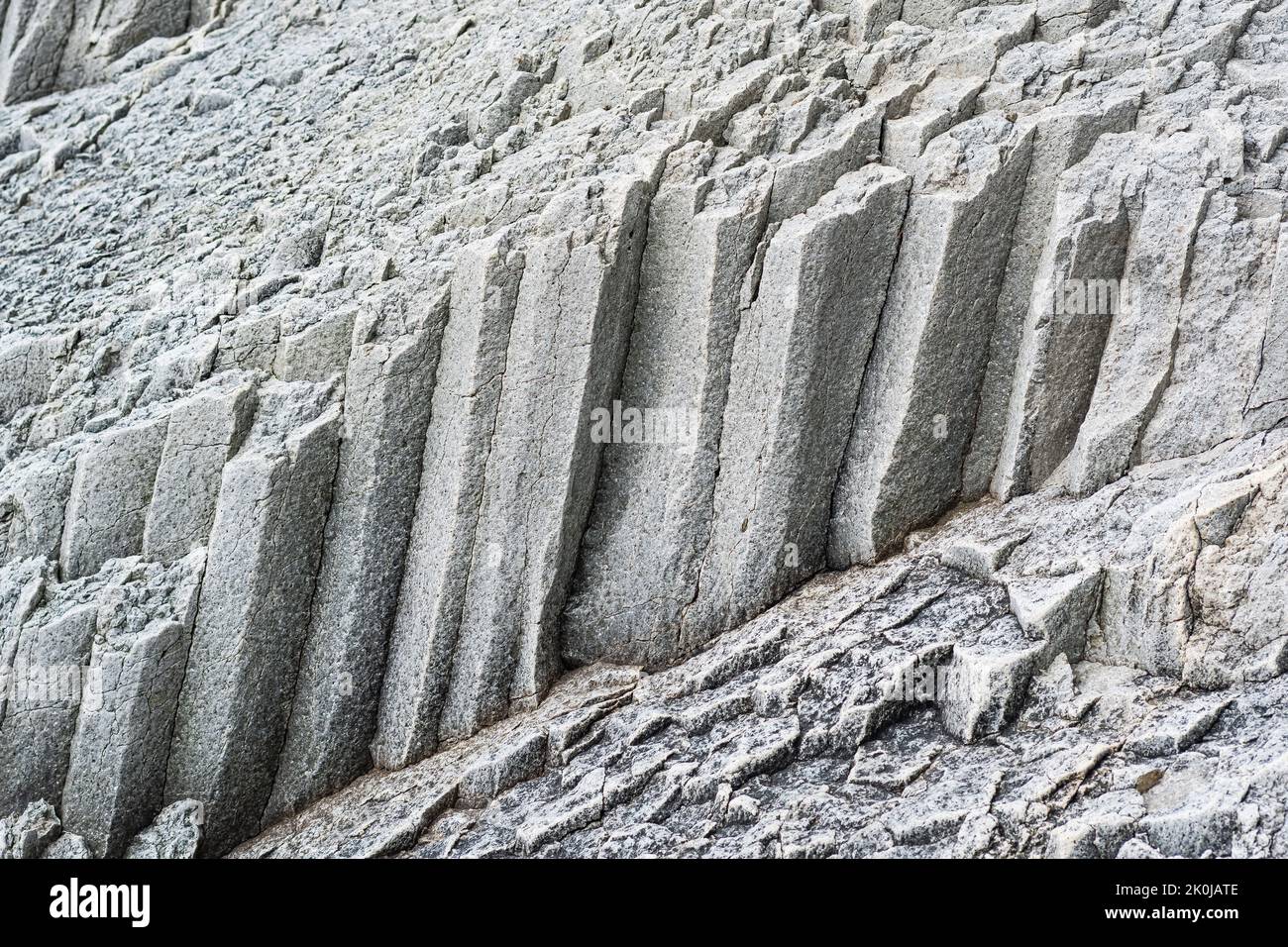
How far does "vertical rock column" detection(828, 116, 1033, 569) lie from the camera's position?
14.4m

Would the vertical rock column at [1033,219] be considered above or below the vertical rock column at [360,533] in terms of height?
above

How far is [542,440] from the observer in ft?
46.9

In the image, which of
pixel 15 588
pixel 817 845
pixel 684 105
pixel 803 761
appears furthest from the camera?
pixel 684 105

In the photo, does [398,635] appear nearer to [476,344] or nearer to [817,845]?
[476,344]

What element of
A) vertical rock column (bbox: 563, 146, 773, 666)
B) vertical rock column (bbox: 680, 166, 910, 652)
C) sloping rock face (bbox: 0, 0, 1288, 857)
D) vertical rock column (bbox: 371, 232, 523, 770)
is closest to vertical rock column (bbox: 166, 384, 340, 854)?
sloping rock face (bbox: 0, 0, 1288, 857)

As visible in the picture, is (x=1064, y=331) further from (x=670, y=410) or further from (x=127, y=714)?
(x=127, y=714)

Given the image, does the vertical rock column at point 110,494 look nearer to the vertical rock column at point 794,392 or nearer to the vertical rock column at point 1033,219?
the vertical rock column at point 794,392

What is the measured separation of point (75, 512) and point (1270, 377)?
13.3 m

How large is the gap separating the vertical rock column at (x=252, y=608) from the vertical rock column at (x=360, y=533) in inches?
8.9

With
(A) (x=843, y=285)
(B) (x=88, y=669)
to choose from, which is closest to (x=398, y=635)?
(B) (x=88, y=669)

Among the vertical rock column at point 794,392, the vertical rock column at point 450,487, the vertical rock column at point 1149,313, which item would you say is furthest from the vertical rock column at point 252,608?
the vertical rock column at point 1149,313

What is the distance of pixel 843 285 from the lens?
14.3 meters

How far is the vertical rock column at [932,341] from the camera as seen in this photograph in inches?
566

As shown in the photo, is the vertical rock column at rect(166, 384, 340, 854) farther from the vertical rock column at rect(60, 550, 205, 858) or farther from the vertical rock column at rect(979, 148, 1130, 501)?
the vertical rock column at rect(979, 148, 1130, 501)
